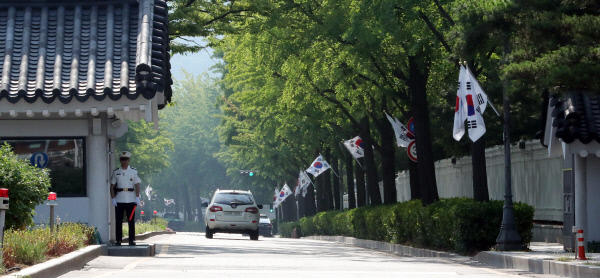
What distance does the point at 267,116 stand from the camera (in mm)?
48344

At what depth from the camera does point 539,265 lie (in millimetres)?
15344

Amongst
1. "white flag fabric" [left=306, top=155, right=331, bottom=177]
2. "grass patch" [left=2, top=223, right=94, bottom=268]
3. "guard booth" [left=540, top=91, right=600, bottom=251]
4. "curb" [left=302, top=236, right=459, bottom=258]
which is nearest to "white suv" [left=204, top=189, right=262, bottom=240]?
"curb" [left=302, top=236, right=459, bottom=258]

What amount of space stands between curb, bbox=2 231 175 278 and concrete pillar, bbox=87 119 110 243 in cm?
98


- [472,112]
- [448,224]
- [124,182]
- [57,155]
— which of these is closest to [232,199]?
[448,224]

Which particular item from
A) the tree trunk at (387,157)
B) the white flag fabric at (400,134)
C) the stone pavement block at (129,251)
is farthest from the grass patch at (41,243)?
the tree trunk at (387,157)

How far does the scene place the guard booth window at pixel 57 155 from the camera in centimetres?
1775

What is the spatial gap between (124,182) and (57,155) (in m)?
1.48

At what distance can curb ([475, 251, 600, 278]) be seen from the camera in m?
13.4

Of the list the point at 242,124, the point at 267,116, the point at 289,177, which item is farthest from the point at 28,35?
the point at 289,177

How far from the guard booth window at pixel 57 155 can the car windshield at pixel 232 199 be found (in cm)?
1531

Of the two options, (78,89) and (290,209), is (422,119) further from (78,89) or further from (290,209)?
(290,209)

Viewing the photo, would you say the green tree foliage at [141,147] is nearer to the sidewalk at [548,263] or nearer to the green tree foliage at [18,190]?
the sidewalk at [548,263]

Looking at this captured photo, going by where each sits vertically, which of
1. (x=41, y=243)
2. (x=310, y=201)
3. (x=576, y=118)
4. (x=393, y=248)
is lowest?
(x=393, y=248)

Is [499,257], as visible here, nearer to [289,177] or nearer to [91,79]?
[91,79]
